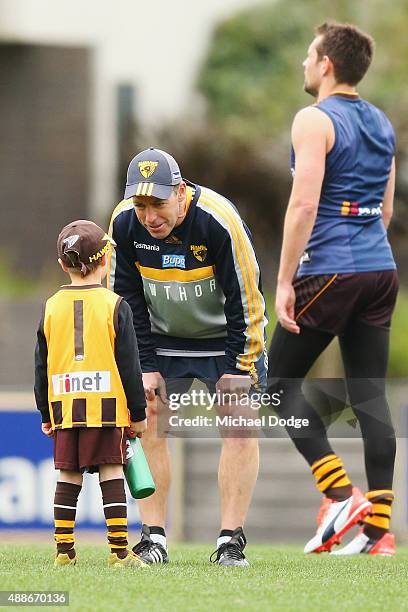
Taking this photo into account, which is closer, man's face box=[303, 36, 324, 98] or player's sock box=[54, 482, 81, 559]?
player's sock box=[54, 482, 81, 559]

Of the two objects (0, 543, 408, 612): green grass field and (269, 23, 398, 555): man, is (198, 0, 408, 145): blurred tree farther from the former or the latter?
(0, 543, 408, 612): green grass field

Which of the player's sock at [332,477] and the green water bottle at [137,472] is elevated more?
the green water bottle at [137,472]

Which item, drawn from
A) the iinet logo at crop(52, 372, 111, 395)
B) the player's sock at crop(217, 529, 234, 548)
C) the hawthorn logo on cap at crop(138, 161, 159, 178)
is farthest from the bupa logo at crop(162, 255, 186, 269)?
the player's sock at crop(217, 529, 234, 548)

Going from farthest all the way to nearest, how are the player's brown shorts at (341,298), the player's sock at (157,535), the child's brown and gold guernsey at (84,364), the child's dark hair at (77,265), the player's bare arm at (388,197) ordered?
1. the player's bare arm at (388,197)
2. the player's brown shorts at (341,298)
3. the player's sock at (157,535)
4. the child's dark hair at (77,265)
5. the child's brown and gold guernsey at (84,364)

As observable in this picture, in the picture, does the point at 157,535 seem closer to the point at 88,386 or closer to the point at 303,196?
the point at 88,386

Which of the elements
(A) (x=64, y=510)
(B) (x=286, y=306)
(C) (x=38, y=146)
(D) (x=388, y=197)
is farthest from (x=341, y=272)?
(C) (x=38, y=146)

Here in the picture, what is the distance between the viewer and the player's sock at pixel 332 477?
20.4 ft

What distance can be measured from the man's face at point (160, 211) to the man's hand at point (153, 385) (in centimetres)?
66

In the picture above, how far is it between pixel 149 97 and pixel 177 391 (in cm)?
1456

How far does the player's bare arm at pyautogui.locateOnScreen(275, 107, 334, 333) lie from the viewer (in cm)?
591

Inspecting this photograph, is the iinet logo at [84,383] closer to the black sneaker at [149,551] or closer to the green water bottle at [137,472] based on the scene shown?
the green water bottle at [137,472]

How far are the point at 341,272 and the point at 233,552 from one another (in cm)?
138

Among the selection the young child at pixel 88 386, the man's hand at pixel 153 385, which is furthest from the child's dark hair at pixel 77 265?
the man's hand at pixel 153 385

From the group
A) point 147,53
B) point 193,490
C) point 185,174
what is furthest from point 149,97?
point 193,490
